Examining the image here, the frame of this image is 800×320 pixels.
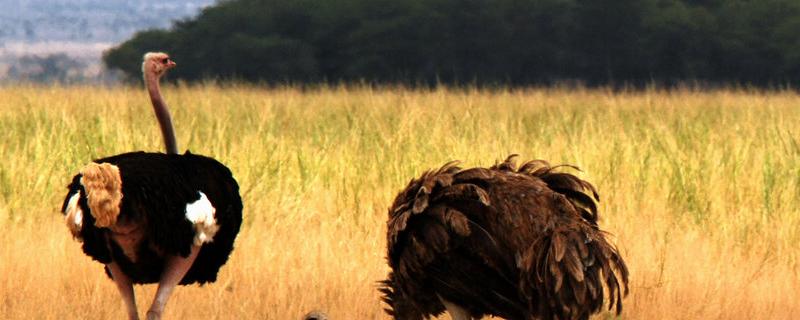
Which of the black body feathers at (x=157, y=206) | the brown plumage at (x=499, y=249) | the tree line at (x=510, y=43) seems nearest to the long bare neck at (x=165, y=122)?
the black body feathers at (x=157, y=206)

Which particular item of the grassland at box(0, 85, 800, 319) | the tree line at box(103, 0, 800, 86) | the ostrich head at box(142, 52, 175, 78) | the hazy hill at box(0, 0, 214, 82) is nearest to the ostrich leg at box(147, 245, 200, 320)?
the grassland at box(0, 85, 800, 319)

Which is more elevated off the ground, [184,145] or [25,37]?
[184,145]

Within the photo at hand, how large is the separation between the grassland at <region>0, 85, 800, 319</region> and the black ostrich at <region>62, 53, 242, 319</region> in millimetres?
859

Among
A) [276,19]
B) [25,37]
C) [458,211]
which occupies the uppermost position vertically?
[458,211]

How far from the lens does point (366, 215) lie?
9172mm

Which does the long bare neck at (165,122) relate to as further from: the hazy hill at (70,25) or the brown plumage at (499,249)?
the hazy hill at (70,25)

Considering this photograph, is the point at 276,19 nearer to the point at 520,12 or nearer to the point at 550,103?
the point at 520,12

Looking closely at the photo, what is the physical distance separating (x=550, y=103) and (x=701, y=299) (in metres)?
12.5

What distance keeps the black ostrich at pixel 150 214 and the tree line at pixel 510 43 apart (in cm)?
3208

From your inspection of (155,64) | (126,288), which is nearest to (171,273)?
(126,288)

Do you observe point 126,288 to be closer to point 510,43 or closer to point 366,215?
point 366,215

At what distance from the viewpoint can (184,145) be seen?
11.7m

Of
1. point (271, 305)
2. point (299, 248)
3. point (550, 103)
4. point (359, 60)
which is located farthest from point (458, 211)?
point (359, 60)

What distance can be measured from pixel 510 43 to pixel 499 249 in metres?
35.9
